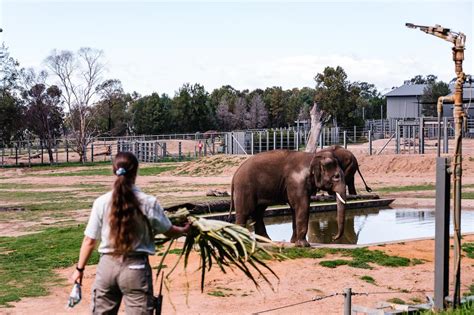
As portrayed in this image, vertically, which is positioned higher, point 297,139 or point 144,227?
point 144,227

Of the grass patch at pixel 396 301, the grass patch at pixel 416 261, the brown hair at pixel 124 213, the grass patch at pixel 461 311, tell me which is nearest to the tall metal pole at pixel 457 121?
the grass patch at pixel 461 311

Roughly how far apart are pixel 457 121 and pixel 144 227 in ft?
13.1

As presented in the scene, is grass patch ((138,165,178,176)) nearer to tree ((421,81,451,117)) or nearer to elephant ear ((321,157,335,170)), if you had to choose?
elephant ear ((321,157,335,170))

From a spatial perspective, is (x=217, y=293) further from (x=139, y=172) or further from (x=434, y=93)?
(x=434, y=93)

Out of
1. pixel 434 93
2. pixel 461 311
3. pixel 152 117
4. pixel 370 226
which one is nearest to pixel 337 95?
pixel 434 93

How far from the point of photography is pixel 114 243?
639cm

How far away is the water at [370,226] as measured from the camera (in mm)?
17516

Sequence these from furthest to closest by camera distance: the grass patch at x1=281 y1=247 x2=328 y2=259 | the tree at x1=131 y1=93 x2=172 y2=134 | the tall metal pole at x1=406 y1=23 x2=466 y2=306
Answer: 1. the tree at x1=131 y1=93 x2=172 y2=134
2. the grass patch at x1=281 y1=247 x2=328 y2=259
3. the tall metal pole at x1=406 y1=23 x2=466 y2=306

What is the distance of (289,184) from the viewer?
15.3 metres

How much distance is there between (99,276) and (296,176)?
899cm

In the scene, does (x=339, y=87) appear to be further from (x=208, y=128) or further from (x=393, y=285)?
(x=393, y=285)

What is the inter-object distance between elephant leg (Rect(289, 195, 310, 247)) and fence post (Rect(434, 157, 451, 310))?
239 inches

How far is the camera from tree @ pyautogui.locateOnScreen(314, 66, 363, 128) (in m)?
77.0

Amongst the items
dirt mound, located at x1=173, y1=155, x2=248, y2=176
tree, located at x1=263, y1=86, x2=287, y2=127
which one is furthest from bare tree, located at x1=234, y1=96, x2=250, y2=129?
dirt mound, located at x1=173, y1=155, x2=248, y2=176
